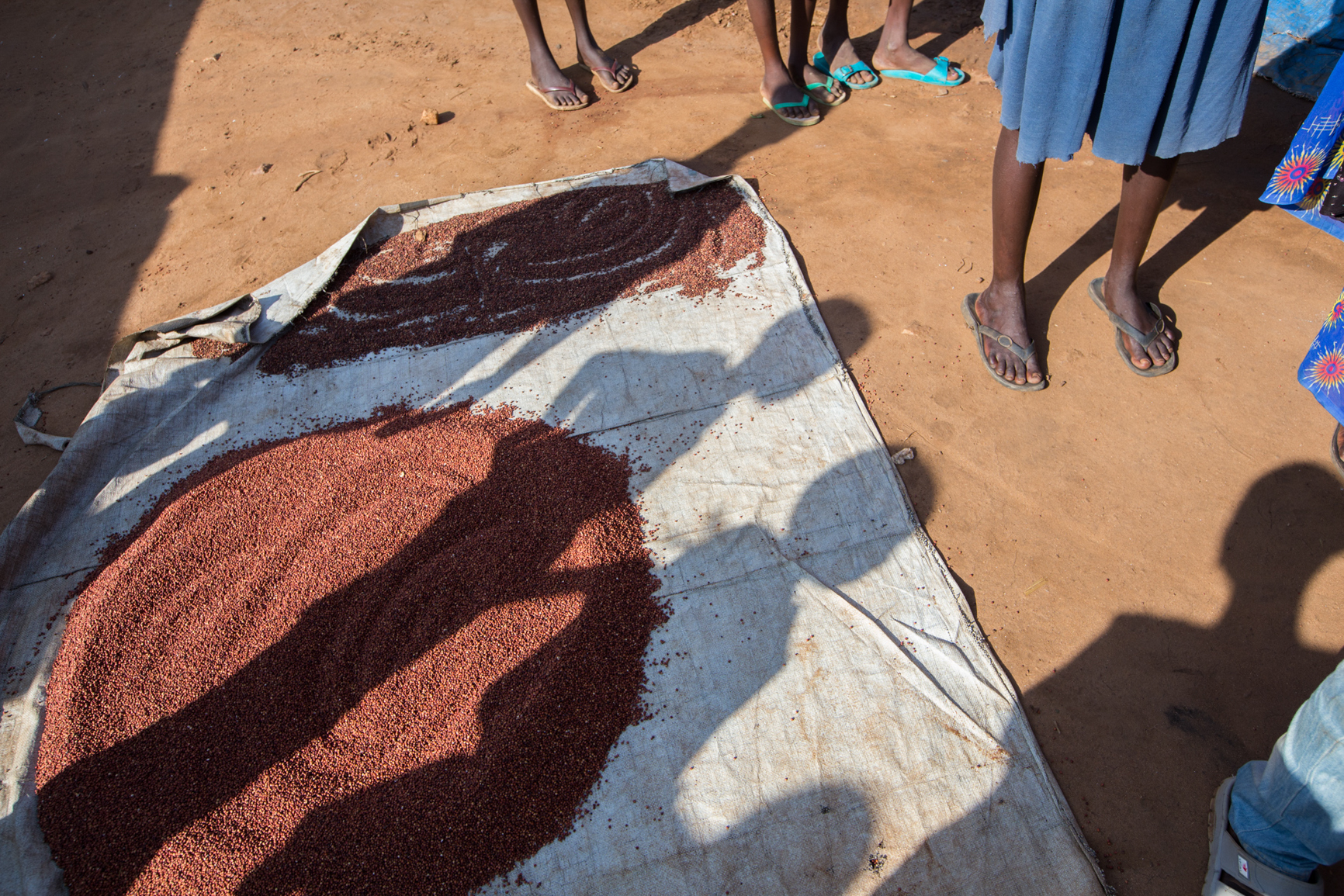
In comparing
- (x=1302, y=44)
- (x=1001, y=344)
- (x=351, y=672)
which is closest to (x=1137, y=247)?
(x=1001, y=344)

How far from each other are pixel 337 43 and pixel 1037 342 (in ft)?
15.0

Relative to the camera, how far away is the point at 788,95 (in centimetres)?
360

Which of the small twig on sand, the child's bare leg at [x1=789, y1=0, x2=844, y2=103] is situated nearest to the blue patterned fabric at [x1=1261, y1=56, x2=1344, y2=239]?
the child's bare leg at [x1=789, y1=0, x2=844, y2=103]

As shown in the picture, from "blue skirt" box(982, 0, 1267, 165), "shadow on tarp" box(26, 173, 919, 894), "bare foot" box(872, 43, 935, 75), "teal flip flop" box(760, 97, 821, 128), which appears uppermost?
"blue skirt" box(982, 0, 1267, 165)

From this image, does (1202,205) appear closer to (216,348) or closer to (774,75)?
(774,75)

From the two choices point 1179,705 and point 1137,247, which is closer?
point 1179,705

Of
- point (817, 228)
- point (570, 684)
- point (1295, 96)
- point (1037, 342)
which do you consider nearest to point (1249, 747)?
point (1037, 342)

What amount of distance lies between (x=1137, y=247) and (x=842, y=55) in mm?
2152

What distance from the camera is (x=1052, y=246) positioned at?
289 cm

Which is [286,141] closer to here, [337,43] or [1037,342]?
[337,43]

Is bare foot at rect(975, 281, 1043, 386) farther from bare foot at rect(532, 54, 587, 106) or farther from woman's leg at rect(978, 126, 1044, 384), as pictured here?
bare foot at rect(532, 54, 587, 106)

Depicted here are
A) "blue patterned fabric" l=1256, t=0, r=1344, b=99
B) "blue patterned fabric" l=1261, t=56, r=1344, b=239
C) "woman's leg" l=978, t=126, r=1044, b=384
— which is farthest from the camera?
"blue patterned fabric" l=1256, t=0, r=1344, b=99

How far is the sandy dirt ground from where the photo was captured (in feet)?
5.97

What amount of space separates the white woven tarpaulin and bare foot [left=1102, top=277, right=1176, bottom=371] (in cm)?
95
